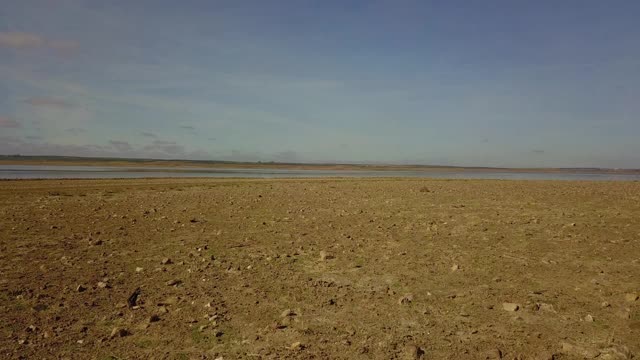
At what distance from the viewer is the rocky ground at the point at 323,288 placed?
18.6ft

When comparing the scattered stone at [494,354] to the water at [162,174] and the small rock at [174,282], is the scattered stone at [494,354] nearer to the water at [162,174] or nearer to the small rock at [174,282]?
the small rock at [174,282]

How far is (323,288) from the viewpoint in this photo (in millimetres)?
7848

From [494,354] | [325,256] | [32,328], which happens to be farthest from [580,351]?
[32,328]

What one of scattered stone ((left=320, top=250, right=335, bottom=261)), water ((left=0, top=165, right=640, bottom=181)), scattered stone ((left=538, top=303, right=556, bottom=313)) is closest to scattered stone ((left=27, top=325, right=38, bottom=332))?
scattered stone ((left=320, top=250, right=335, bottom=261))

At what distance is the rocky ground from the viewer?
566 centimetres

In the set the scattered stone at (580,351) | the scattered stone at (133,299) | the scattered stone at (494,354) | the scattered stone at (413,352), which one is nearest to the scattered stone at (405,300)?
the scattered stone at (413,352)

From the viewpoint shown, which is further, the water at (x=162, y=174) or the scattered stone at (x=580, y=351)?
the water at (x=162, y=174)

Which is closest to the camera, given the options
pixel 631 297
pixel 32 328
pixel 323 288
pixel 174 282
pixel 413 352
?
pixel 413 352

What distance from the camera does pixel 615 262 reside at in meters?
9.16

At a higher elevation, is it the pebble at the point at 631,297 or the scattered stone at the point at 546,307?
the pebble at the point at 631,297

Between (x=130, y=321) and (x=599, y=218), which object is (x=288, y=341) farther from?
(x=599, y=218)

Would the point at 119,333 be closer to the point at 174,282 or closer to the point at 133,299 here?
the point at 133,299

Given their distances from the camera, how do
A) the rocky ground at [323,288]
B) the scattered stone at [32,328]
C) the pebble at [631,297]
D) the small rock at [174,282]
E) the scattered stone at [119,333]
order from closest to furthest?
the rocky ground at [323,288], the scattered stone at [119,333], the scattered stone at [32,328], the pebble at [631,297], the small rock at [174,282]

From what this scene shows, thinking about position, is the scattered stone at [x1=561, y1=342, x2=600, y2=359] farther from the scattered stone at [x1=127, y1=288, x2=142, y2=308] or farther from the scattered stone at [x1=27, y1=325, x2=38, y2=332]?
the scattered stone at [x1=27, y1=325, x2=38, y2=332]
